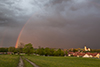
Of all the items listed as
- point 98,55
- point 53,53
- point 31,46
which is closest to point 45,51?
point 53,53

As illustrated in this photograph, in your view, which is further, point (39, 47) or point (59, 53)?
point (39, 47)

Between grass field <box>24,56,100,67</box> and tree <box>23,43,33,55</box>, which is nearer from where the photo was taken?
grass field <box>24,56,100,67</box>

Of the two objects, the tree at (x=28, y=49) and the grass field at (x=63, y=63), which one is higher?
the tree at (x=28, y=49)

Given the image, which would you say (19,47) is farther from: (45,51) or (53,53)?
(53,53)

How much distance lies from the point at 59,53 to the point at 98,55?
5408 cm

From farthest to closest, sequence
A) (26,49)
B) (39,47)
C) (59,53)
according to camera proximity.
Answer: (39,47), (59,53), (26,49)

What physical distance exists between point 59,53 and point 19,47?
6354 cm

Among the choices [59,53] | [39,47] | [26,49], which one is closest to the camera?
[26,49]

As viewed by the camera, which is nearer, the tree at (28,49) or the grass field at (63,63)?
the grass field at (63,63)

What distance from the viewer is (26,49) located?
138 m

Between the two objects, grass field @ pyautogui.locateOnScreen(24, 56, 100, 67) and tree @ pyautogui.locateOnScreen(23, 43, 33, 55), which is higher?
tree @ pyautogui.locateOnScreen(23, 43, 33, 55)

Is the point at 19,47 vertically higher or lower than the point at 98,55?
Answer: higher

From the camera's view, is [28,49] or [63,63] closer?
[63,63]

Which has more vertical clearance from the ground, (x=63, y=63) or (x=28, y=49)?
(x=28, y=49)
